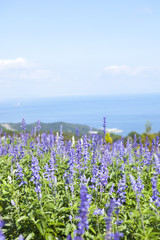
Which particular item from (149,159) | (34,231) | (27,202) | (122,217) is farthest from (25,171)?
(149,159)

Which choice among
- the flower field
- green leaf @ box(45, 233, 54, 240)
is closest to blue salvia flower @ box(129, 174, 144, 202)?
the flower field

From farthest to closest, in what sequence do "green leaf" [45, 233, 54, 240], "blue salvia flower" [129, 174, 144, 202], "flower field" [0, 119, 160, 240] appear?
"green leaf" [45, 233, 54, 240]
"flower field" [0, 119, 160, 240]
"blue salvia flower" [129, 174, 144, 202]

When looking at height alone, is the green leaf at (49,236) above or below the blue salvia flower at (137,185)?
below

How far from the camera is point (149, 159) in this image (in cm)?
860

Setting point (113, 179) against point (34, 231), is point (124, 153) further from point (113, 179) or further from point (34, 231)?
point (34, 231)

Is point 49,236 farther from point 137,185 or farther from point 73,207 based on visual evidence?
point 137,185

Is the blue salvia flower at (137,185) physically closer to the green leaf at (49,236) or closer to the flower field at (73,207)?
the flower field at (73,207)

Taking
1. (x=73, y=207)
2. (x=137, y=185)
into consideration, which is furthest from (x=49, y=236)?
(x=137, y=185)

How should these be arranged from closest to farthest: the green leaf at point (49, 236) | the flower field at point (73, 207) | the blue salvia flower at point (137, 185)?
the blue salvia flower at point (137, 185) < the flower field at point (73, 207) < the green leaf at point (49, 236)

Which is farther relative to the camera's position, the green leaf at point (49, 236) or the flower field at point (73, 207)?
the green leaf at point (49, 236)

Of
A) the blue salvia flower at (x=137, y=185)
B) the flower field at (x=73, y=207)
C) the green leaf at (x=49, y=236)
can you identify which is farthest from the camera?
the green leaf at (x=49, y=236)

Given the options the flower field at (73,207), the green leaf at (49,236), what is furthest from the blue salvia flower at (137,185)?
the green leaf at (49,236)

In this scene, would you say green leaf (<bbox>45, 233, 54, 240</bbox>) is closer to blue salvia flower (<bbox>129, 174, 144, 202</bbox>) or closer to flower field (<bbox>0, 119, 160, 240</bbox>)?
flower field (<bbox>0, 119, 160, 240</bbox>)

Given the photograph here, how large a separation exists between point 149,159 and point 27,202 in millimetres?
4181
